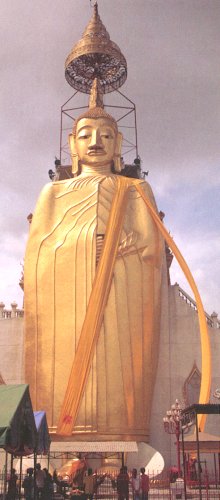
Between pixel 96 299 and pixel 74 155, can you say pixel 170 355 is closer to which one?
pixel 96 299

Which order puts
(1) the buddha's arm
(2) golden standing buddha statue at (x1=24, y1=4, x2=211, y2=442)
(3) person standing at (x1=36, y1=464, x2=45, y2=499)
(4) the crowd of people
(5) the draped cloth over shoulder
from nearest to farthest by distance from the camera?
1. (4) the crowd of people
2. (3) person standing at (x1=36, y1=464, x2=45, y2=499)
3. (5) the draped cloth over shoulder
4. (2) golden standing buddha statue at (x1=24, y1=4, x2=211, y2=442)
5. (1) the buddha's arm

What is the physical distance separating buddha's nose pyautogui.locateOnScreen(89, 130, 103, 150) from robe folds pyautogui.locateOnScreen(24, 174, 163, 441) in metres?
0.82

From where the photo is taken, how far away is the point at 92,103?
1669 cm

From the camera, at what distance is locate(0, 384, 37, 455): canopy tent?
16.2ft

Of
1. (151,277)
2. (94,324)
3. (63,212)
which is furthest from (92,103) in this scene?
(94,324)

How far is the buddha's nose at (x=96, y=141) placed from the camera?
15.1 m

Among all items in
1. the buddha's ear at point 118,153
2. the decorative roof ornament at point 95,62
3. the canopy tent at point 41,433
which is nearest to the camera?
the canopy tent at point 41,433

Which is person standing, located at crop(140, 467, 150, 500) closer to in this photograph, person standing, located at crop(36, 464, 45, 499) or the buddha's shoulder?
person standing, located at crop(36, 464, 45, 499)

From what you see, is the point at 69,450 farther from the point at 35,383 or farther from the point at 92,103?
the point at 92,103

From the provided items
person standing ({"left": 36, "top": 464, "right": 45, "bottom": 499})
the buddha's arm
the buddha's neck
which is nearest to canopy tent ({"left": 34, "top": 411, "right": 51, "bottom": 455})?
person standing ({"left": 36, "top": 464, "right": 45, "bottom": 499})

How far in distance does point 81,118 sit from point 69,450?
827cm

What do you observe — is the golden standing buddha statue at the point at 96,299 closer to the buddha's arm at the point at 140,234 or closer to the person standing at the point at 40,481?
the buddha's arm at the point at 140,234

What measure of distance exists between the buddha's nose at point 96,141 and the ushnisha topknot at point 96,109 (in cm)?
46

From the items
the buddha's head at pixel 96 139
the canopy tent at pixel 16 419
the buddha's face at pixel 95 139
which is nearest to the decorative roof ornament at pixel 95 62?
the buddha's head at pixel 96 139
